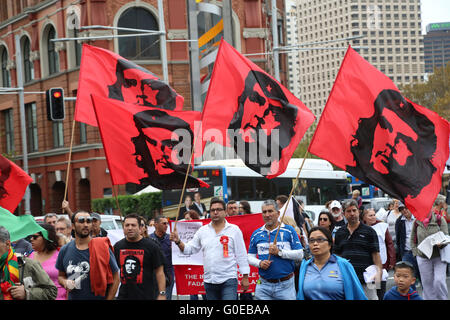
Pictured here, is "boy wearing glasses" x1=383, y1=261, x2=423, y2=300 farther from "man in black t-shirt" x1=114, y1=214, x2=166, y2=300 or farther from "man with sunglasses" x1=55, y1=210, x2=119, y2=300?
"man with sunglasses" x1=55, y1=210, x2=119, y2=300

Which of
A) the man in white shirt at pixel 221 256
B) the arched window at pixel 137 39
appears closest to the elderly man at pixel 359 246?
the man in white shirt at pixel 221 256

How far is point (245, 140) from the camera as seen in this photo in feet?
33.5

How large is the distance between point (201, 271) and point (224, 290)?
2.43 metres

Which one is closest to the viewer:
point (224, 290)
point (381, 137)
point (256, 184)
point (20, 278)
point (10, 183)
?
point (20, 278)

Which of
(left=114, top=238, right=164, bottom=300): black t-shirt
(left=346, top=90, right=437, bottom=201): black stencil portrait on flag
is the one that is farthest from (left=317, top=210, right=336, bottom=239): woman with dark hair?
(left=114, top=238, right=164, bottom=300): black t-shirt

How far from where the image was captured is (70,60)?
1657 inches

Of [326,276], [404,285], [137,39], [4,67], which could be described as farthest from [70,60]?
[326,276]

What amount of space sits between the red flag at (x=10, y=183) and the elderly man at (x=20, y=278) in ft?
13.8

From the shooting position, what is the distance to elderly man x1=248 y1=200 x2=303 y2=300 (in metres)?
9.13

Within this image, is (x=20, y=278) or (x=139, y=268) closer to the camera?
(x=20, y=278)

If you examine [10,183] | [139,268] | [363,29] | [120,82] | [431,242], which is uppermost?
[363,29]

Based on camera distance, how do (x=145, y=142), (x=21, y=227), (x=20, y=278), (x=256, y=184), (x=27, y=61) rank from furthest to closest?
1. (x=27, y=61)
2. (x=256, y=184)
3. (x=145, y=142)
4. (x=21, y=227)
5. (x=20, y=278)

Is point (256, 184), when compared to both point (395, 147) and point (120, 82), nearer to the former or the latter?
point (120, 82)
